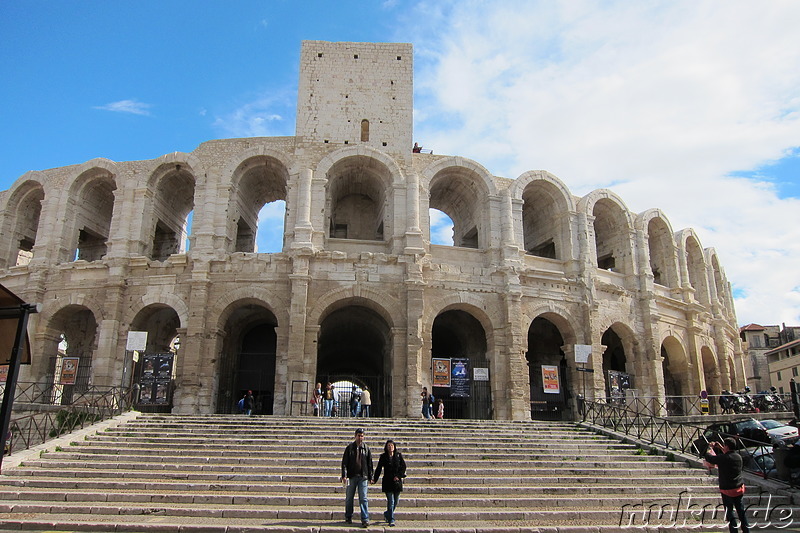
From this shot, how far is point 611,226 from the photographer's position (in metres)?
Answer: 27.9

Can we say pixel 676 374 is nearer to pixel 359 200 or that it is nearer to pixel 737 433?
pixel 737 433

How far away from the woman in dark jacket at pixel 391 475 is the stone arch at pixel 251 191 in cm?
1566

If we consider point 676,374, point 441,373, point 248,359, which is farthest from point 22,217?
point 676,374

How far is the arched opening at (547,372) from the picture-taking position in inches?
893

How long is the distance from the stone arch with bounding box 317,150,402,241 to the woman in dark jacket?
47.5 feet

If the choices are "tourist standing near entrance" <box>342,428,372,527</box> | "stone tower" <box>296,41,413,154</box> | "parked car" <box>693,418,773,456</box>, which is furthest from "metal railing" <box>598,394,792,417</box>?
"tourist standing near entrance" <box>342,428,372,527</box>

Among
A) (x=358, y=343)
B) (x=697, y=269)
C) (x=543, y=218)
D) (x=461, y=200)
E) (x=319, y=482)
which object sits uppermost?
(x=461, y=200)

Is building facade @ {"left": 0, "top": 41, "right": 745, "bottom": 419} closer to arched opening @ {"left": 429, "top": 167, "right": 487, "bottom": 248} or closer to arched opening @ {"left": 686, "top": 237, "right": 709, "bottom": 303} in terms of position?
arched opening @ {"left": 429, "top": 167, "right": 487, "bottom": 248}

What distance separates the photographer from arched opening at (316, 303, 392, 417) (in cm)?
2380

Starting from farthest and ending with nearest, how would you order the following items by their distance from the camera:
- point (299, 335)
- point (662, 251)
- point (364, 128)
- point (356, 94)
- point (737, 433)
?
1. point (662, 251)
2. point (356, 94)
3. point (364, 128)
4. point (299, 335)
5. point (737, 433)

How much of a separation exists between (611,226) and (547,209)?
11.7 ft

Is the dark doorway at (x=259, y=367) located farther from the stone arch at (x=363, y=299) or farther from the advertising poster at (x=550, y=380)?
the advertising poster at (x=550, y=380)

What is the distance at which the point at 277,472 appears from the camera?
42.0 ft

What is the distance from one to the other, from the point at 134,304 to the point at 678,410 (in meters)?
24.8
